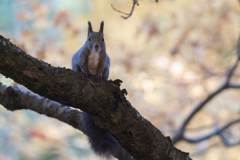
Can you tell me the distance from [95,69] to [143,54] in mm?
1041

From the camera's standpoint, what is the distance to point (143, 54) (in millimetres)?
2848

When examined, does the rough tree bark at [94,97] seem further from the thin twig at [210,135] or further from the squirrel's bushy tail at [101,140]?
the thin twig at [210,135]

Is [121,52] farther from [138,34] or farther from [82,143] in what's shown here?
[82,143]

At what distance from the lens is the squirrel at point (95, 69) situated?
170 centimetres

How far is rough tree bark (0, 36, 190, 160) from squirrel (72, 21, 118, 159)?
16 cm

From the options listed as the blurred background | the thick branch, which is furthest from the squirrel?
the blurred background

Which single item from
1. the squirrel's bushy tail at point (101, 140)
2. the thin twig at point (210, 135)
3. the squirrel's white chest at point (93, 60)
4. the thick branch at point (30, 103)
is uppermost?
the thin twig at point (210, 135)

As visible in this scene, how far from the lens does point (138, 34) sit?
279cm

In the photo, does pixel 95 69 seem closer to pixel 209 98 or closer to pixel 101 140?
pixel 101 140

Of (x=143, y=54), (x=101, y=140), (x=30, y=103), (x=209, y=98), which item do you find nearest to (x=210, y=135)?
(x=209, y=98)

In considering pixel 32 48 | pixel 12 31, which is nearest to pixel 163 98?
pixel 32 48

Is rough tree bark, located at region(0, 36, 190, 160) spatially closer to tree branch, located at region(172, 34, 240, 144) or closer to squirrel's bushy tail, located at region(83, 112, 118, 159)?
squirrel's bushy tail, located at region(83, 112, 118, 159)

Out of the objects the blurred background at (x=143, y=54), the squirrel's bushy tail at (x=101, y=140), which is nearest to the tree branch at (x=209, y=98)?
the blurred background at (x=143, y=54)

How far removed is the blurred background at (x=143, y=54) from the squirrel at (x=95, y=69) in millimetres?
726
